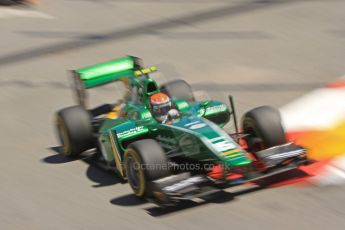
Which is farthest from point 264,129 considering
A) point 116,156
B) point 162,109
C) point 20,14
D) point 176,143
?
point 20,14

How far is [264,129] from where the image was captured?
9.79m

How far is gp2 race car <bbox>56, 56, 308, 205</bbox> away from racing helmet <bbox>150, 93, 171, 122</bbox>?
0.06m

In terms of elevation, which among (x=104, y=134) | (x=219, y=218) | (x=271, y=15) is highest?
(x=271, y=15)

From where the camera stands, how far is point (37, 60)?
1608cm

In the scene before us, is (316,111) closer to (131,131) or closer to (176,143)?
(176,143)

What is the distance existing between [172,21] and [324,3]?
3.41 metres

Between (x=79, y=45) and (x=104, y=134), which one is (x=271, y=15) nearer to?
(x=79, y=45)

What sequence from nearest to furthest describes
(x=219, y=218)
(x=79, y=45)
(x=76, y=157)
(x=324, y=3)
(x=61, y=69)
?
(x=219, y=218) → (x=76, y=157) → (x=61, y=69) → (x=79, y=45) → (x=324, y=3)

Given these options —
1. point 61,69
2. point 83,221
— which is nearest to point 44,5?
point 61,69

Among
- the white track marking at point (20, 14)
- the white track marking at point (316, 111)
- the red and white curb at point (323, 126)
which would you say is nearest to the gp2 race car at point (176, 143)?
the red and white curb at point (323, 126)

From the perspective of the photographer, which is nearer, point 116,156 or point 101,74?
point 116,156

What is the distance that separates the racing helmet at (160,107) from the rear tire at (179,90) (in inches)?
40.5

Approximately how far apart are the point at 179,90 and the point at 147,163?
7.97 ft

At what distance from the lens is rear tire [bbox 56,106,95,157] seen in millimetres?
10727
